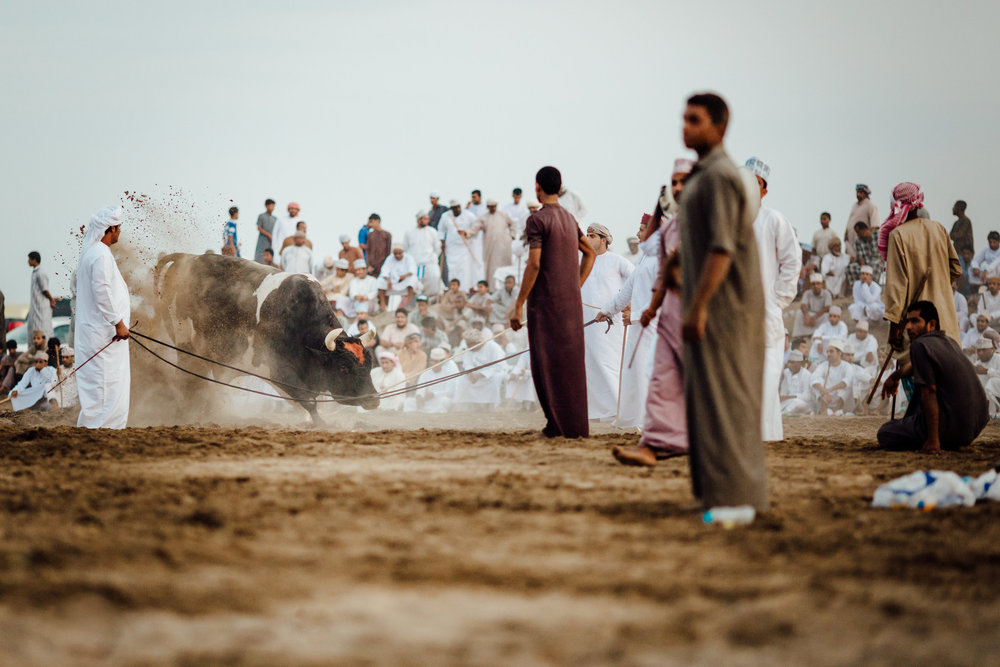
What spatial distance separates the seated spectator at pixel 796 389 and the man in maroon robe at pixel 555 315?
7.08 metres

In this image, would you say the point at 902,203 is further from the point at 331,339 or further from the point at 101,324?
the point at 101,324

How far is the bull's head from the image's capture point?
1092 cm

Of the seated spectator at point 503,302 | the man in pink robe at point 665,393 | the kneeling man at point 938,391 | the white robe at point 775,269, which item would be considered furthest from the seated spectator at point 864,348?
the man in pink robe at point 665,393

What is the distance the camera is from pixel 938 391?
714 cm

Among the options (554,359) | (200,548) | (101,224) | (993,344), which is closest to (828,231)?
(993,344)

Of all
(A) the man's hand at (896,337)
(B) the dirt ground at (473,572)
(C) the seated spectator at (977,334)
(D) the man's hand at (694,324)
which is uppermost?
(C) the seated spectator at (977,334)

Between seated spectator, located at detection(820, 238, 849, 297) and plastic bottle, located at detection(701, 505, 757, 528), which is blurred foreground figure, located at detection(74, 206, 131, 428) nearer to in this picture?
plastic bottle, located at detection(701, 505, 757, 528)

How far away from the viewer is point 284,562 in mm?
3254

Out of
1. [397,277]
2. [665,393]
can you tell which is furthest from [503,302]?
[665,393]

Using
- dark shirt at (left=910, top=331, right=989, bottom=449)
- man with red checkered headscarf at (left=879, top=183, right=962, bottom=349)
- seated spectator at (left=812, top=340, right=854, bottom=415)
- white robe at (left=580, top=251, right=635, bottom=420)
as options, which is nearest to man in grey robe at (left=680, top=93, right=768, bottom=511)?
dark shirt at (left=910, top=331, right=989, bottom=449)

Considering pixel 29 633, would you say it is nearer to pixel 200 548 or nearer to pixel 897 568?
pixel 200 548

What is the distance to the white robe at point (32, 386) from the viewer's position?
538 inches

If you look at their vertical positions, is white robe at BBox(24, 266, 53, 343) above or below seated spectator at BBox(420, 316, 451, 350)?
above

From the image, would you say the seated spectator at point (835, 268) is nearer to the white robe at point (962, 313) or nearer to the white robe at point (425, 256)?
the white robe at point (962, 313)
